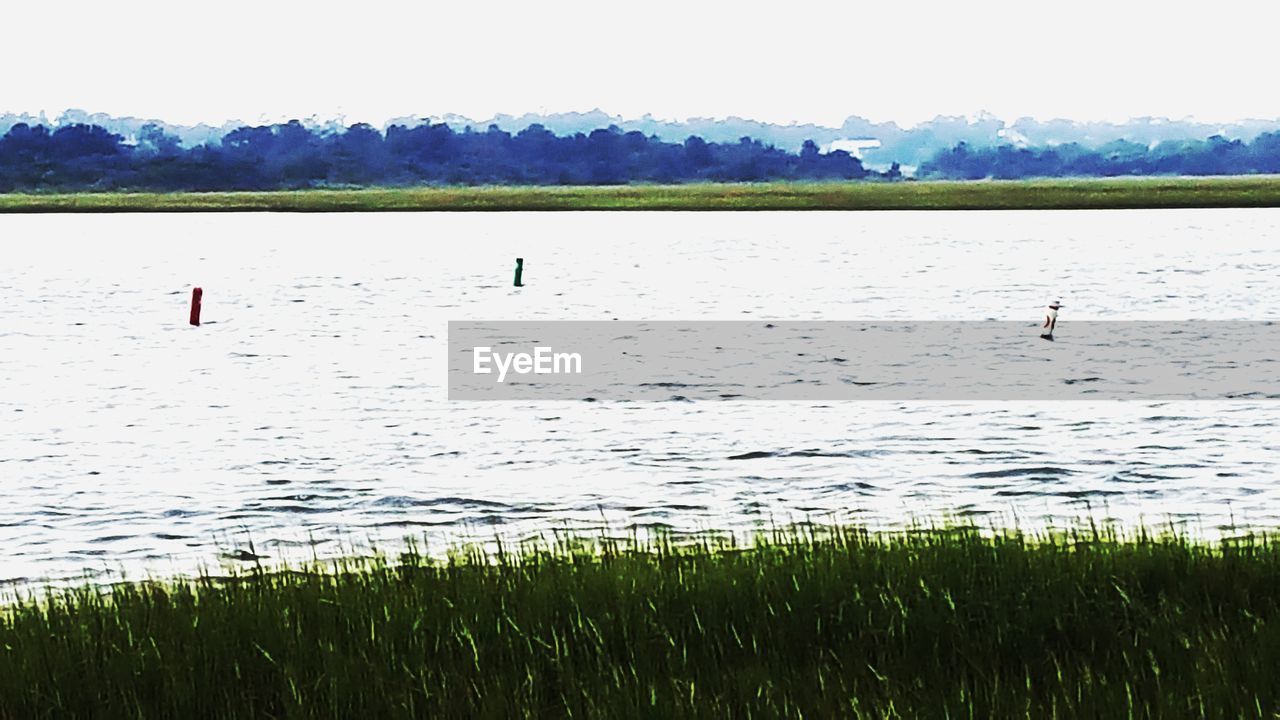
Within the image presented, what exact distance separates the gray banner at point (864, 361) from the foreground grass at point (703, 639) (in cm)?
2303

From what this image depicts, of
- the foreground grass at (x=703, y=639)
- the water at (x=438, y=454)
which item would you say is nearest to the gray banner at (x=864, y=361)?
the water at (x=438, y=454)

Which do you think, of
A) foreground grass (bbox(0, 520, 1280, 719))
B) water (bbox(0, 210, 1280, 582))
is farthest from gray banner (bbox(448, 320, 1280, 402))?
foreground grass (bbox(0, 520, 1280, 719))

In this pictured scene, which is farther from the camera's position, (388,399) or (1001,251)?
(1001,251)

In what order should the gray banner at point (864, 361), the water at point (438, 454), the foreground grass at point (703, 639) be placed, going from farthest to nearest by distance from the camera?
the gray banner at point (864, 361) < the water at point (438, 454) < the foreground grass at point (703, 639)

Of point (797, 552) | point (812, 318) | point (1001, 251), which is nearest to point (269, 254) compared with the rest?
point (1001, 251)

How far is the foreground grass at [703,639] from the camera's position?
12070mm

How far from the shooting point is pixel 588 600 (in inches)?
588

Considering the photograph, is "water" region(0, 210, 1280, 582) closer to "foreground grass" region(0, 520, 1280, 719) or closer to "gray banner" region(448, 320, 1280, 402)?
"gray banner" region(448, 320, 1280, 402)

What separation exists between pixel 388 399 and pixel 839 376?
11.3m

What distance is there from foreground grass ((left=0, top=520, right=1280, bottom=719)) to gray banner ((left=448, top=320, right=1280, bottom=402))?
23.0 metres

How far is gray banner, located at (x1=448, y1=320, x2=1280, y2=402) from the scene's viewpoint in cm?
4038

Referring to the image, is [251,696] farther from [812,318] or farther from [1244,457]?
[812,318]

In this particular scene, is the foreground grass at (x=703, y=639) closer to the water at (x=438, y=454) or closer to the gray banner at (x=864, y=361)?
the water at (x=438, y=454)

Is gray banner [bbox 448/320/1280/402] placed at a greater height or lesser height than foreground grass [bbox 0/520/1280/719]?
lesser
